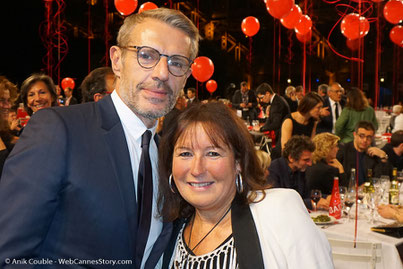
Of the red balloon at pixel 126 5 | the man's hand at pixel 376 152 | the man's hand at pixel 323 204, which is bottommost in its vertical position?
the man's hand at pixel 323 204

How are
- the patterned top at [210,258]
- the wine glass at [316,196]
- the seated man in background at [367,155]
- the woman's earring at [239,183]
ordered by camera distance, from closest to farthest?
the patterned top at [210,258], the woman's earring at [239,183], the wine glass at [316,196], the seated man in background at [367,155]

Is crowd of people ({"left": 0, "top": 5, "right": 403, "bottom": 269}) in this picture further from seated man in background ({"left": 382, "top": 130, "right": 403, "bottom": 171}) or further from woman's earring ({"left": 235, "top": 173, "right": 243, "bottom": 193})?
seated man in background ({"left": 382, "top": 130, "right": 403, "bottom": 171})

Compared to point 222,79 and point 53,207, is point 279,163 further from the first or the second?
point 222,79

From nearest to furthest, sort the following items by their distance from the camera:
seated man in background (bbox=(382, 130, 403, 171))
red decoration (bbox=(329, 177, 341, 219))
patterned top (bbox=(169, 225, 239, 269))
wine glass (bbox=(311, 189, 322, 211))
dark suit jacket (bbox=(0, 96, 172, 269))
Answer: dark suit jacket (bbox=(0, 96, 172, 269)), patterned top (bbox=(169, 225, 239, 269)), red decoration (bbox=(329, 177, 341, 219)), wine glass (bbox=(311, 189, 322, 211)), seated man in background (bbox=(382, 130, 403, 171))

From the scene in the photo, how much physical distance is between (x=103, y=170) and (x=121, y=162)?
0.23 ft

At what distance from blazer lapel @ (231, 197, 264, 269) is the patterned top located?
0.06 meters

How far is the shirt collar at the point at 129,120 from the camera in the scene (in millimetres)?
1412

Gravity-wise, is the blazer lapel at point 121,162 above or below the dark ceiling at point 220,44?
below

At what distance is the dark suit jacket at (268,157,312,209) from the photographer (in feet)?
12.2

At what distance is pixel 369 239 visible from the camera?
276 cm

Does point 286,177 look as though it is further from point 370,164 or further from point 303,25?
point 303,25

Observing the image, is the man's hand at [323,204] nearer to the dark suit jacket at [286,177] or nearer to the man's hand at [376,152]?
the dark suit jacket at [286,177]

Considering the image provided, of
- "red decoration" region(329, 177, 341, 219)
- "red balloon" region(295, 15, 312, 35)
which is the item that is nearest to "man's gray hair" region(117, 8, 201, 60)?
"red decoration" region(329, 177, 341, 219)

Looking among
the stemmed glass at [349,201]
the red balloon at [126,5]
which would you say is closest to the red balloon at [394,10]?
the stemmed glass at [349,201]
